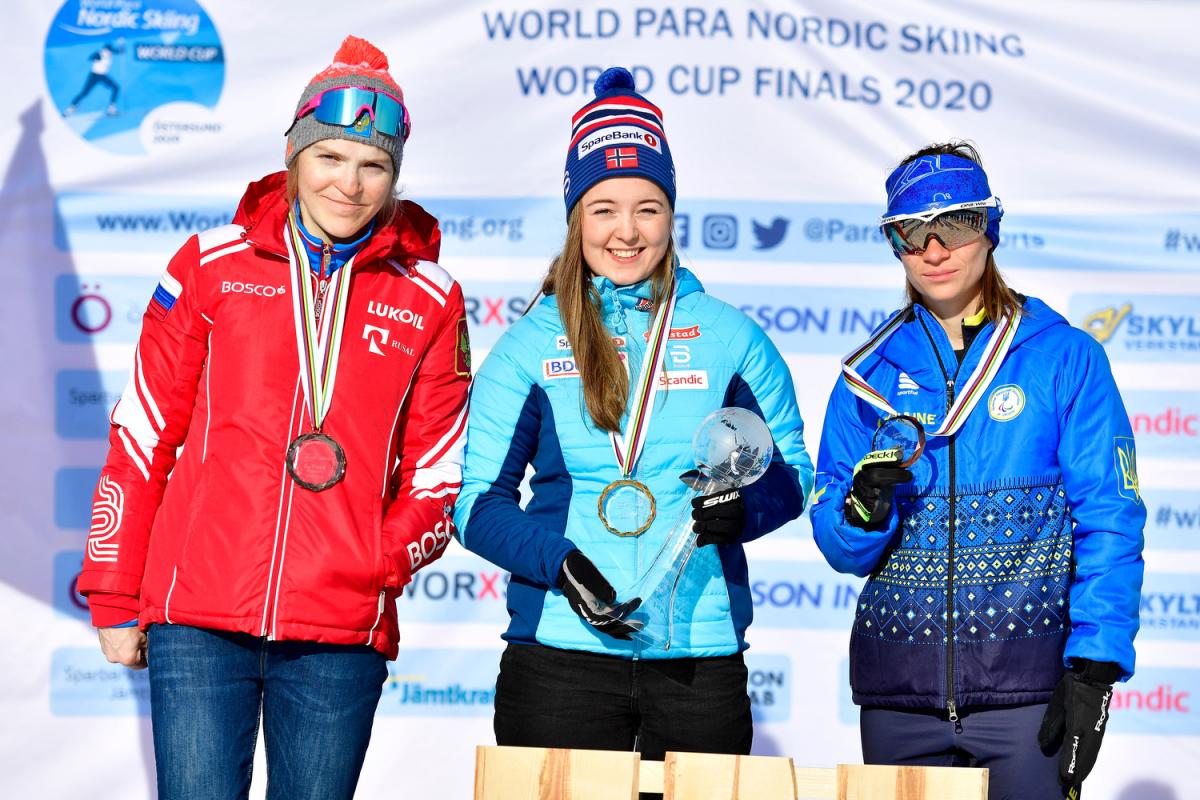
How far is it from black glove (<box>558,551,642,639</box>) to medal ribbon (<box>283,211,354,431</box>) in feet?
1.72

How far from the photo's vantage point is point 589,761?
203cm

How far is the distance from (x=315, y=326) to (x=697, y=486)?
747mm

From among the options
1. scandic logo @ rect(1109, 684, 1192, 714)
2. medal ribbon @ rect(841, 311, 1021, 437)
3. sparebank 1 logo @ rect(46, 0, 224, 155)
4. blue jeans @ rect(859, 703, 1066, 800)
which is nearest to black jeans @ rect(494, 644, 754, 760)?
blue jeans @ rect(859, 703, 1066, 800)

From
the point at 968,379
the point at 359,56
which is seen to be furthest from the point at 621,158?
the point at 968,379

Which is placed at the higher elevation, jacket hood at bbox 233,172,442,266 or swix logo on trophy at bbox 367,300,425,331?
jacket hood at bbox 233,172,442,266

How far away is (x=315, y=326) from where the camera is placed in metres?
2.39

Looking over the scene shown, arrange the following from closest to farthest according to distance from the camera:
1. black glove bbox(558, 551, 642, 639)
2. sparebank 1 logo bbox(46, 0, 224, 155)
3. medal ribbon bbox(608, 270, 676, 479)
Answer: black glove bbox(558, 551, 642, 639)
medal ribbon bbox(608, 270, 676, 479)
sparebank 1 logo bbox(46, 0, 224, 155)

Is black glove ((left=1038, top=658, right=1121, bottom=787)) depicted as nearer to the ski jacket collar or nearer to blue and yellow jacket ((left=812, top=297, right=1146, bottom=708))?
blue and yellow jacket ((left=812, top=297, right=1146, bottom=708))

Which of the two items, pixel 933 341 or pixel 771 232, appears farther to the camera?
pixel 771 232

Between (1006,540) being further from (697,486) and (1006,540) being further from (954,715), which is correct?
(697,486)

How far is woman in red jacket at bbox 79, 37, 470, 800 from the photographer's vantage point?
2.28m

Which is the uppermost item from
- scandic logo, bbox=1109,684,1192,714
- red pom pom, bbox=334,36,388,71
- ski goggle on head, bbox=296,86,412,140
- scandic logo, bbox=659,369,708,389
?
red pom pom, bbox=334,36,388,71

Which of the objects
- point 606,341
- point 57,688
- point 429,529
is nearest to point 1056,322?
point 606,341

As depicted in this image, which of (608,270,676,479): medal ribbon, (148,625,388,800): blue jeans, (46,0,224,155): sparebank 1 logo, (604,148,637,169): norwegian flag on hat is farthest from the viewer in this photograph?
(46,0,224,155): sparebank 1 logo
